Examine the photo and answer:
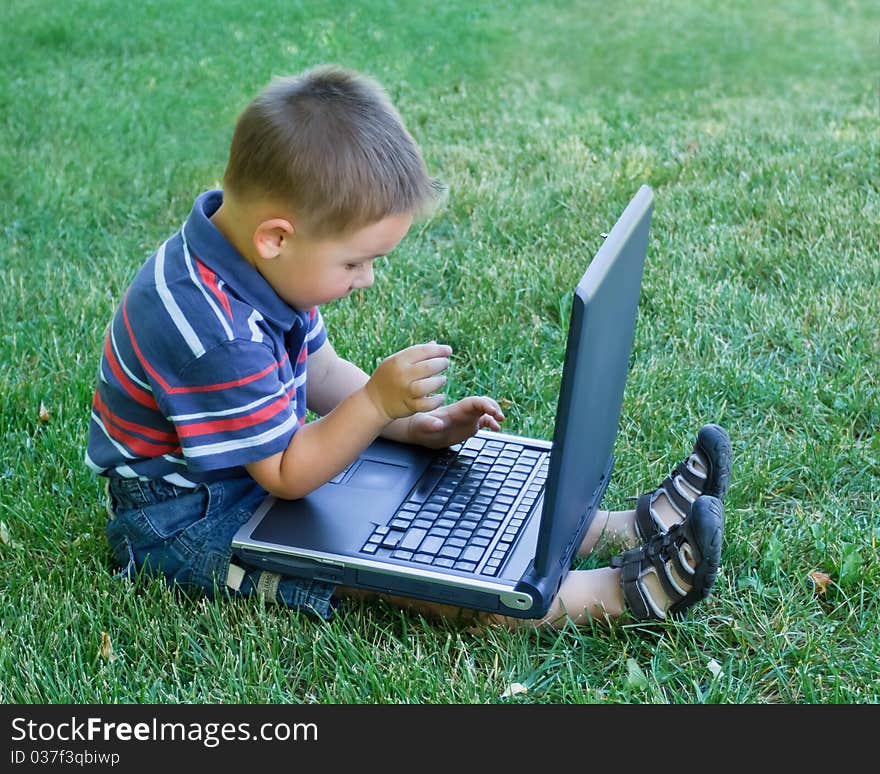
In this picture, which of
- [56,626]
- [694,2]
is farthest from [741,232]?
[694,2]

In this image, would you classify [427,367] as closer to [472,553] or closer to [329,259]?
[329,259]

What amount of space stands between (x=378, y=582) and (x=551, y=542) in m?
0.38

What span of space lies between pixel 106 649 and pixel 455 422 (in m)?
0.93

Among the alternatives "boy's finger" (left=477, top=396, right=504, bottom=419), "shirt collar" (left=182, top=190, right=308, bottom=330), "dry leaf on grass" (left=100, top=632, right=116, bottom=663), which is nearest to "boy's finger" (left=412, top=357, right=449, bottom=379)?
"shirt collar" (left=182, top=190, right=308, bottom=330)

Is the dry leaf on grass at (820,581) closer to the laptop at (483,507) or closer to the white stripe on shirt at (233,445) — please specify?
the laptop at (483,507)

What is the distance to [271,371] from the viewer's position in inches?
88.3

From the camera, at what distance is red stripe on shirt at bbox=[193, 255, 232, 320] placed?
87.5 inches

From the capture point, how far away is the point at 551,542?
214cm

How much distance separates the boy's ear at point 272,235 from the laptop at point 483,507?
1.88 feet

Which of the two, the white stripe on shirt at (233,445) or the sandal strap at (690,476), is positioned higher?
the white stripe on shirt at (233,445)

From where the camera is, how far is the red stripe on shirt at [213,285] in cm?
222

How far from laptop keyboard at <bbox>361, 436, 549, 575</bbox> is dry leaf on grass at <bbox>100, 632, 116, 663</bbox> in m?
0.55

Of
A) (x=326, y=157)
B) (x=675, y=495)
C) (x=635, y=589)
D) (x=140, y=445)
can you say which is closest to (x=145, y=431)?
(x=140, y=445)

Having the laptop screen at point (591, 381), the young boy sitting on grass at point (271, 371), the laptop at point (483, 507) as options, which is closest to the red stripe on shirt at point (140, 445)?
the young boy sitting on grass at point (271, 371)
